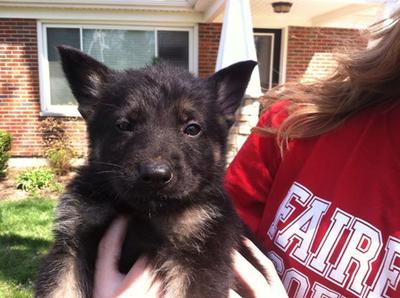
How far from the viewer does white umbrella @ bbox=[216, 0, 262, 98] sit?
855 cm

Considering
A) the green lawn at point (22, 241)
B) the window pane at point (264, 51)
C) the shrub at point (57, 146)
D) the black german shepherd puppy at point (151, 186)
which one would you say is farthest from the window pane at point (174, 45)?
the black german shepherd puppy at point (151, 186)

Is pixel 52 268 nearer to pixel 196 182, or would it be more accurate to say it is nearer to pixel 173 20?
pixel 196 182

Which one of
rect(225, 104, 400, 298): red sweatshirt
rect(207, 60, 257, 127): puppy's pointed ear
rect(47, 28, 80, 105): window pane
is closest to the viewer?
rect(225, 104, 400, 298): red sweatshirt

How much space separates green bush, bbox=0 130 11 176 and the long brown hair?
8.42 m

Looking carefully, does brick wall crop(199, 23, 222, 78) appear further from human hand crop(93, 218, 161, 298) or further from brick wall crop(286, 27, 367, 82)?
human hand crop(93, 218, 161, 298)

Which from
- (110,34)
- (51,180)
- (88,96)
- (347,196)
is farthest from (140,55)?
(347,196)

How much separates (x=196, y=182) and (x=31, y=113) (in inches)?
378

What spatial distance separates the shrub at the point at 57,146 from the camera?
31.5 feet

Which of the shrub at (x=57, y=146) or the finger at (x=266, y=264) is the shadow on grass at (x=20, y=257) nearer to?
the finger at (x=266, y=264)

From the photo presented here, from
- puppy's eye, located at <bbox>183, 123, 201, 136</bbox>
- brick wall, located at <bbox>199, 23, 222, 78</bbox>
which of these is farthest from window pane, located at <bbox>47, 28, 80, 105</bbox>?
puppy's eye, located at <bbox>183, 123, 201, 136</bbox>

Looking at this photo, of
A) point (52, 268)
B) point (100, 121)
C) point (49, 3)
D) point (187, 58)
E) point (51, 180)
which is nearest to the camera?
point (52, 268)

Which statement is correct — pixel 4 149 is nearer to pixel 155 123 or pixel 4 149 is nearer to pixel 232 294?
pixel 155 123

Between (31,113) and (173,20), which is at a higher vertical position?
(173,20)

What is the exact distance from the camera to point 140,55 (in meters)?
10.9
